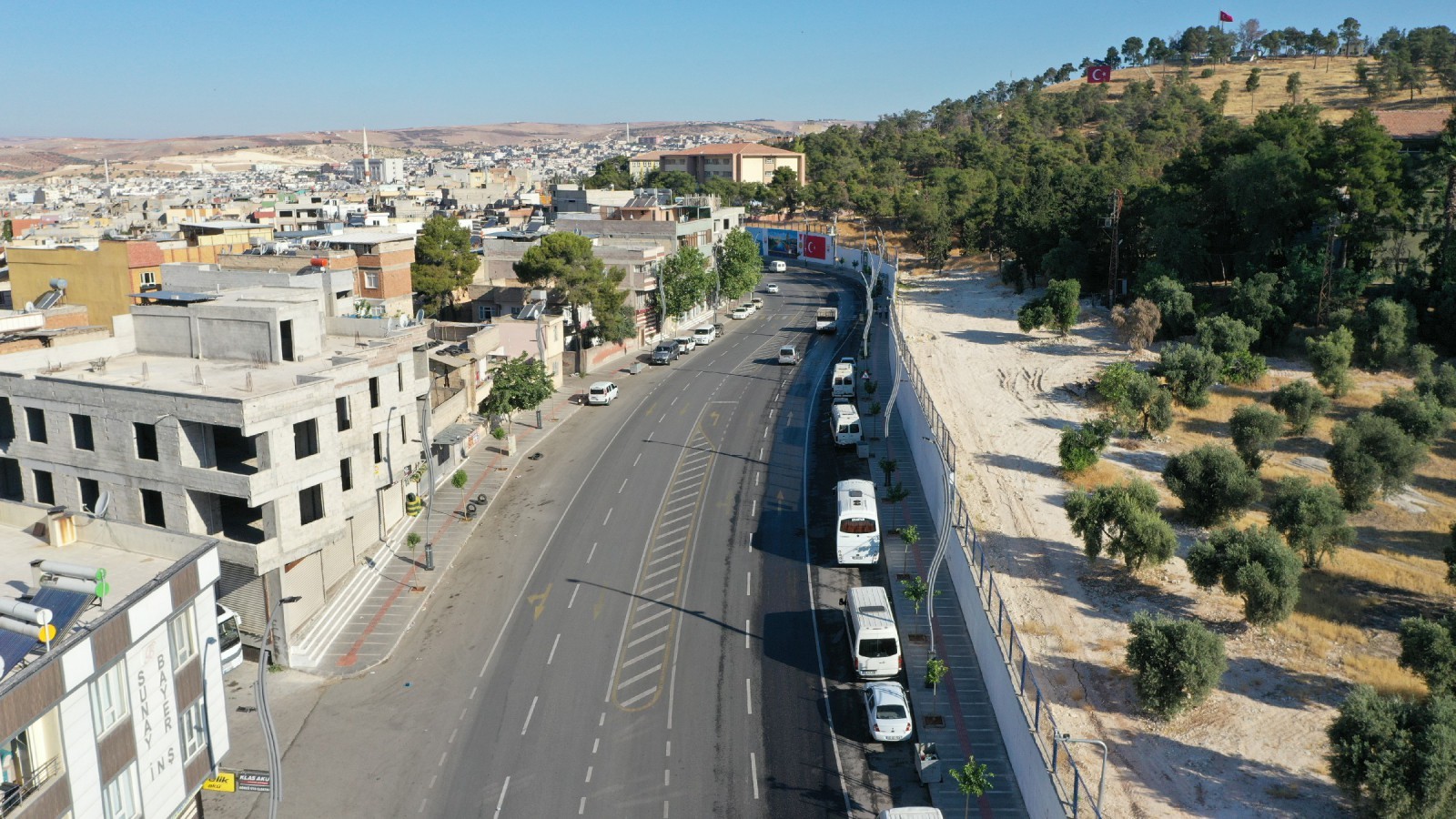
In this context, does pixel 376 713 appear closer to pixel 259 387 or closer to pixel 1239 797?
pixel 259 387

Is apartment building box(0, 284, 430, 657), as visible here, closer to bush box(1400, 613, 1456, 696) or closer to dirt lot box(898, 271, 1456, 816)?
dirt lot box(898, 271, 1456, 816)

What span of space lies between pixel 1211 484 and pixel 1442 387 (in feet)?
75.6

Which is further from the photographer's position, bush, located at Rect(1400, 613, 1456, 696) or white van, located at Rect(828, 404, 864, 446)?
white van, located at Rect(828, 404, 864, 446)

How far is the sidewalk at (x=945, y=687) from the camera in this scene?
24.2 metres

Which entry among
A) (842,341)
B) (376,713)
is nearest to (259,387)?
(376,713)

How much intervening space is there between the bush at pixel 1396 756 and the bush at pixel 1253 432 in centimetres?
2380

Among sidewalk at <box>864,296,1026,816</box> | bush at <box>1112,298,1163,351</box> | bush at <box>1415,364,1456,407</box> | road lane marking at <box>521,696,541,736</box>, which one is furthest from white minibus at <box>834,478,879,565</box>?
bush at <box>1112,298,1163,351</box>

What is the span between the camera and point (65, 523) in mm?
24266

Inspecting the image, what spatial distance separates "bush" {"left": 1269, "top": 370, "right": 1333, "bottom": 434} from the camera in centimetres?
4891

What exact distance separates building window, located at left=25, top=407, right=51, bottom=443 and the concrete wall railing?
2834 centimetres

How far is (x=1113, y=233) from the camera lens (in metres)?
79.4

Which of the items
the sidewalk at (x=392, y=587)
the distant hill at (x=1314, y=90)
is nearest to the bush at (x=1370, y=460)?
the sidewalk at (x=392, y=587)

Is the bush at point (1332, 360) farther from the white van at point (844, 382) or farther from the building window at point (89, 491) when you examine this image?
the building window at point (89, 491)

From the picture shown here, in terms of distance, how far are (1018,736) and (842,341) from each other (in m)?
57.7
